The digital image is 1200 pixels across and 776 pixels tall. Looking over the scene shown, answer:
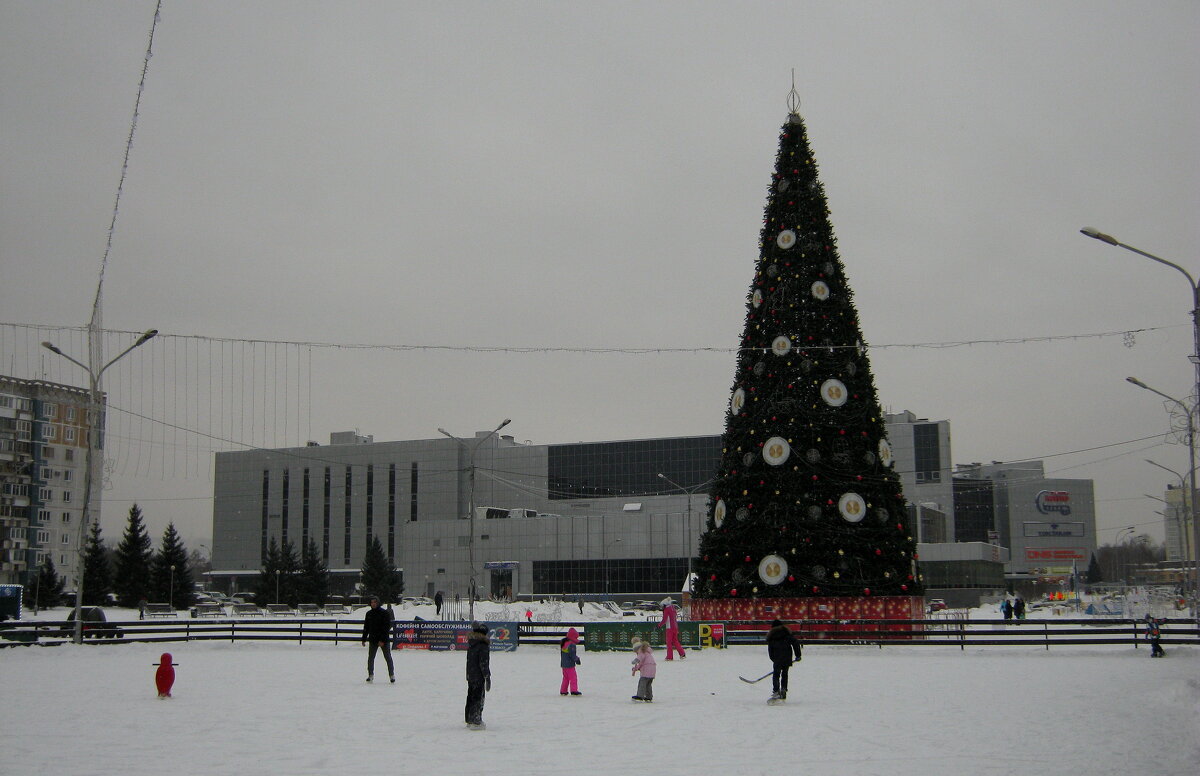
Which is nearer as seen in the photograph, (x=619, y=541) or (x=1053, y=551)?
(x=619, y=541)

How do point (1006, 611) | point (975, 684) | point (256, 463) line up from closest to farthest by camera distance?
point (975, 684) → point (1006, 611) → point (256, 463)

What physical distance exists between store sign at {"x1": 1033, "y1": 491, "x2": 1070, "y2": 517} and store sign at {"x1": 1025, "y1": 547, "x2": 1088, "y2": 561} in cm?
636

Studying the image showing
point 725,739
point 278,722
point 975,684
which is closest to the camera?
point 725,739

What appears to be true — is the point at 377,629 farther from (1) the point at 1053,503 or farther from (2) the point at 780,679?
(1) the point at 1053,503

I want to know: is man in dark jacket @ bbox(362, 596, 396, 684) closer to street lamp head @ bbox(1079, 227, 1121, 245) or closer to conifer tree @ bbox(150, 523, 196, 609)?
street lamp head @ bbox(1079, 227, 1121, 245)

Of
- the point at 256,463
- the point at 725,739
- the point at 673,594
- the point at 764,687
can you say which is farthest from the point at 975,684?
the point at 256,463

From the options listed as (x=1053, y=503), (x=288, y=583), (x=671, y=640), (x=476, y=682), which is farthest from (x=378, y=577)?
(x=1053, y=503)

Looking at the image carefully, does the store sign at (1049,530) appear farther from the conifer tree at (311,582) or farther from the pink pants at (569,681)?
the pink pants at (569,681)

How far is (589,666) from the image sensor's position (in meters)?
28.3

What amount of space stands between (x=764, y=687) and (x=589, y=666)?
737 centimetres

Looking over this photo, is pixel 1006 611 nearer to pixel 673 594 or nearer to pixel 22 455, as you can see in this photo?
pixel 673 594

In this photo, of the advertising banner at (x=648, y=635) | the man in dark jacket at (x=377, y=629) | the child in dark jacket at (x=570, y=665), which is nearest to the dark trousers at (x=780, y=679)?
the child in dark jacket at (x=570, y=665)

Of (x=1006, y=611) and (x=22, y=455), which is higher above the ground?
(x=22, y=455)

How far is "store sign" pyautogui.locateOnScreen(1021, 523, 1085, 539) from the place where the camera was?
191875 mm
